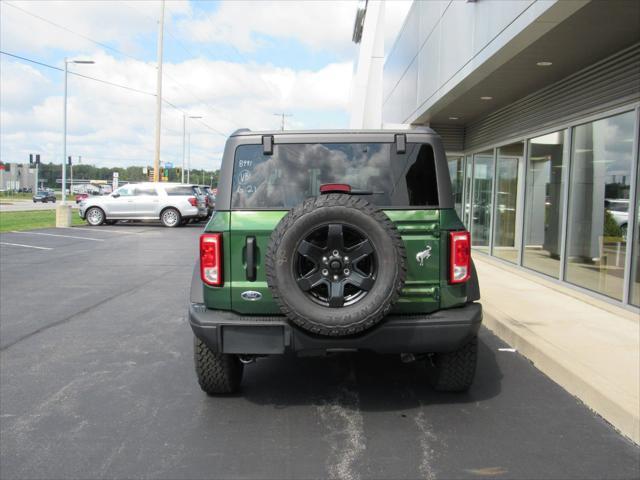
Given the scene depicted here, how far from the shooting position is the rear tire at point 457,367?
15.4 feet

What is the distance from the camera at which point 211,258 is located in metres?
4.31

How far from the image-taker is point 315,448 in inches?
154

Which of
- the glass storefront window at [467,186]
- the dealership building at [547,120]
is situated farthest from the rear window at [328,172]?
the glass storefront window at [467,186]

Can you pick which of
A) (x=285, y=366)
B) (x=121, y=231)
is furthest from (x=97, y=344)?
(x=121, y=231)

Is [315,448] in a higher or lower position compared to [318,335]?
lower

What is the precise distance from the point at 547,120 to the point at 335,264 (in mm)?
8719

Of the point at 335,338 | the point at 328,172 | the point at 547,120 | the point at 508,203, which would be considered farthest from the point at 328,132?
the point at 508,203

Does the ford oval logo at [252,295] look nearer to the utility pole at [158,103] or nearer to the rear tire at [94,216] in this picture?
the rear tire at [94,216]

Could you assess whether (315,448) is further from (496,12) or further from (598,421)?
(496,12)

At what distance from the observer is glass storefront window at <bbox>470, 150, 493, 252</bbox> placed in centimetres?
1550

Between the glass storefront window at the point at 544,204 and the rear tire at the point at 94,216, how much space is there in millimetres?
19856

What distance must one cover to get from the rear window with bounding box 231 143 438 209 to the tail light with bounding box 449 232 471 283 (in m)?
0.35

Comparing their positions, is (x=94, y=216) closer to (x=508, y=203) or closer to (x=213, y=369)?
(x=508, y=203)

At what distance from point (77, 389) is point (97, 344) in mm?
1522
